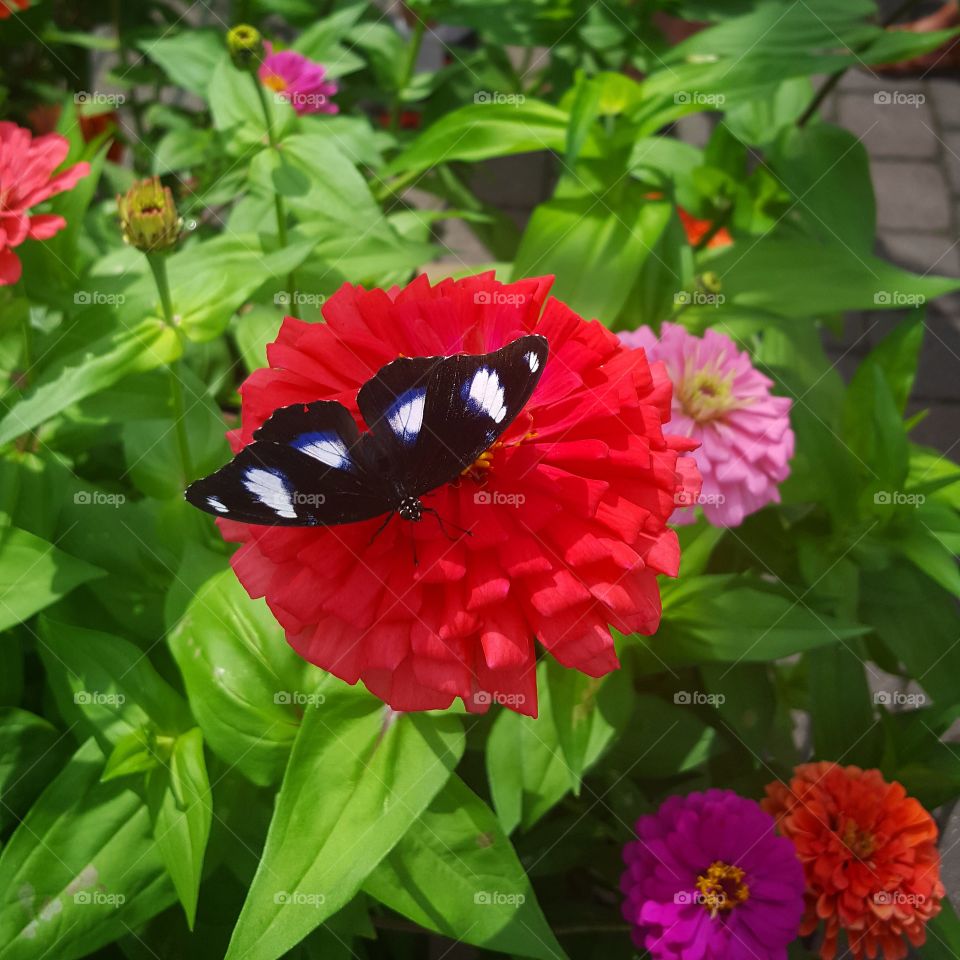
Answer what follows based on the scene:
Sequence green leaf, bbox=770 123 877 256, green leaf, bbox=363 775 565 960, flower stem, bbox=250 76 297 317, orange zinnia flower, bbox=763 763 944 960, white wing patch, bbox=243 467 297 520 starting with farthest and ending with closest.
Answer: green leaf, bbox=770 123 877 256
flower stem, bbox=250 76 297 317
orange zinnia flower, bbox=763 763 944 960
green leaf, bbox=363 775 565 960
white wing patch, bbox=243 467 297 520

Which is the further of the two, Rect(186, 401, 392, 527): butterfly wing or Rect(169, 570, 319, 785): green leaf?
Rect(169, 570, 319, 785): green leaf

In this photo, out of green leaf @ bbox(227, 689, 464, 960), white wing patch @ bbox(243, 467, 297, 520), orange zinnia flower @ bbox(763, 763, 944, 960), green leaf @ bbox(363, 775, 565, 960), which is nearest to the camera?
white wing patch @ bbox(243, 467, 297, 520)

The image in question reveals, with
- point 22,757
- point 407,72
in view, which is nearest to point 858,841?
point 22,757

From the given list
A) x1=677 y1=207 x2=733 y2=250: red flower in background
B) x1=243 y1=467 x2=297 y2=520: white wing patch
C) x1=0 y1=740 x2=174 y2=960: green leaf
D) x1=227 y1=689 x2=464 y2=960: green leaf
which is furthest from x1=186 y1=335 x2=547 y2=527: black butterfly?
→ x1=677 y1=207 x2=733 y2=250: red flower in background

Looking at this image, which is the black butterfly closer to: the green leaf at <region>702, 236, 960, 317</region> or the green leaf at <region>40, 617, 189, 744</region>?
the green leaf at <region>40, 617, 189, 744</region>

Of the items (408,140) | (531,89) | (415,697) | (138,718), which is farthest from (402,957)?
(531,89)

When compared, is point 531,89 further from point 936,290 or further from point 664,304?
point 936,290
